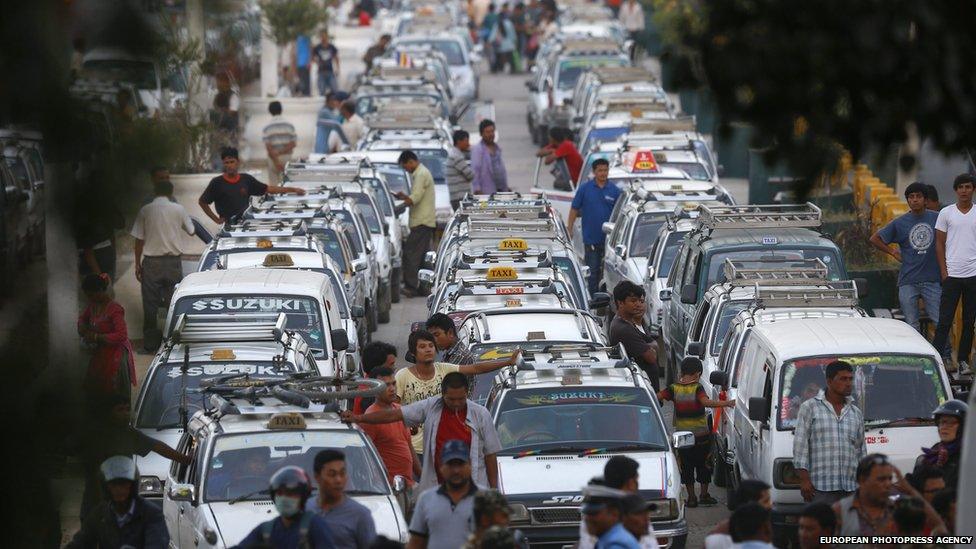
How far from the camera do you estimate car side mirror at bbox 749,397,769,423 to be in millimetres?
11742

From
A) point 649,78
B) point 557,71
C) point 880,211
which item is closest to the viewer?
point 880,211

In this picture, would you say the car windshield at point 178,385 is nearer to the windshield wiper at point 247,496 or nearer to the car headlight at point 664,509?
the windshield wiper at point 247,496

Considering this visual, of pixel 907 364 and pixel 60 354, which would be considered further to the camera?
pixel 907 364

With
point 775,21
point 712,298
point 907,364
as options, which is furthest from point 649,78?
point 775,21

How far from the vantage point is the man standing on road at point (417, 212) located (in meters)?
21.9

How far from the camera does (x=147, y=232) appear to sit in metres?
4.05

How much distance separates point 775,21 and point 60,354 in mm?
2859

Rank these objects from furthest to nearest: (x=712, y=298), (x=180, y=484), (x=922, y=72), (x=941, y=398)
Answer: (x=712, y=298) → (x=941, y=398) → (x=180, y=484) → (x=922, y=72)

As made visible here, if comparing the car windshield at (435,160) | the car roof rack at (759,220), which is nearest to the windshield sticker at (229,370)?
the car roof rack at (759,220)

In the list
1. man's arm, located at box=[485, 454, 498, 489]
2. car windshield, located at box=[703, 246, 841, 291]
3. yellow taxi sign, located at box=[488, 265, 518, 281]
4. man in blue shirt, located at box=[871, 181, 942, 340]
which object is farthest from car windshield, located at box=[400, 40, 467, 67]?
man's arm, located at box=[485, 454, 498, 489]

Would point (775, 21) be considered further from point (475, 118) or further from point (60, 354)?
point (475, 118)

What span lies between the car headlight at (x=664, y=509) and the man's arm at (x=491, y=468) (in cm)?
114

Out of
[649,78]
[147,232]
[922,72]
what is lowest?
[147,232]

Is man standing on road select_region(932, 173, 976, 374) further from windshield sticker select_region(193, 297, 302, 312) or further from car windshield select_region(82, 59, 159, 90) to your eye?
car windshield select_region(82, 59, 159, 90)
